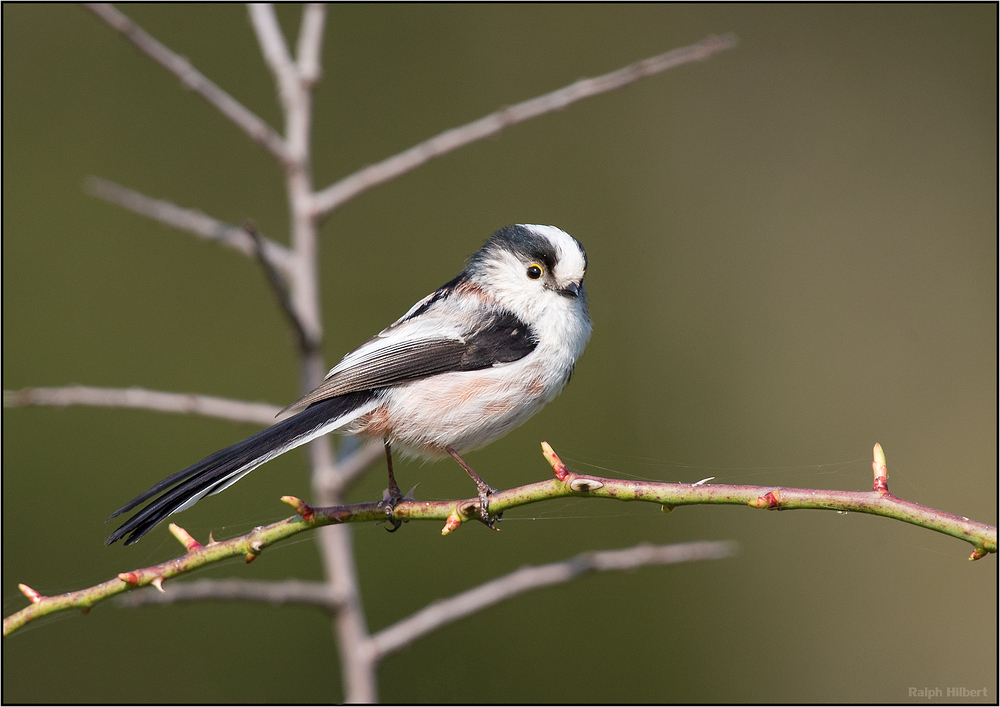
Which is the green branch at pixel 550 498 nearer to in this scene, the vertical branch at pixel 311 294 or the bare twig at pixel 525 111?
the vertical branch at pixel 311 294

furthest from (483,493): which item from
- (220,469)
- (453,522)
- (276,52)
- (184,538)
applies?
(276,52)

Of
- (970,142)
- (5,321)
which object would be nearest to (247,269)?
(5,321)

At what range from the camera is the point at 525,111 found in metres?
1.96

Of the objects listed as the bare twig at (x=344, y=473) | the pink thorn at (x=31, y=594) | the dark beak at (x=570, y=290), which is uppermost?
the dark beak at (x=570, y=290)

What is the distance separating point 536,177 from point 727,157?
1.37 meters

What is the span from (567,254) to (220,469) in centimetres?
104

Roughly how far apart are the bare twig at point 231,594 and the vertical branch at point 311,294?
86 millimetres

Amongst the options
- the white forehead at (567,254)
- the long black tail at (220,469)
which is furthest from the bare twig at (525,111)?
the long black tail at (220,469)

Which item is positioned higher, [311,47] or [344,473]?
[311,47]

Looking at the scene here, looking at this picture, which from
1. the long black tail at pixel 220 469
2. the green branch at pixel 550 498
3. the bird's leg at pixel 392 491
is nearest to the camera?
the green branch at pixel 550 498

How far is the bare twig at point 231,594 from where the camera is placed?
173 centimetres

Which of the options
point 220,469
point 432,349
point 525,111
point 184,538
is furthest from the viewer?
point 432,349

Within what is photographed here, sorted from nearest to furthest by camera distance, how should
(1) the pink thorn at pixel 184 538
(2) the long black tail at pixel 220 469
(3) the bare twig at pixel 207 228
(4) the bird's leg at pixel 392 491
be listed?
(1) the pink thorn at pixel 184 538 → (2) the long black tail at pixel 220 469 → (4) the bird's leg at pixel 392 491 → (3) the bare twig at pixel 207 228

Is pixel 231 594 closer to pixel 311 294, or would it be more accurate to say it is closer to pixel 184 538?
pixel 184 538
